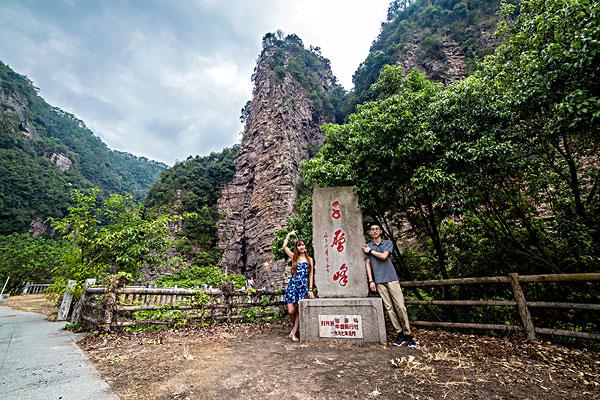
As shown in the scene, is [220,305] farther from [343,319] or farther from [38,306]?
[38,306]

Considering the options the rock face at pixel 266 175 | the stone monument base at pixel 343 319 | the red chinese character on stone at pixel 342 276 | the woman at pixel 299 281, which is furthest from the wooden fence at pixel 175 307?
the rock face at pixel 266 175

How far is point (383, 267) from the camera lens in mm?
4094

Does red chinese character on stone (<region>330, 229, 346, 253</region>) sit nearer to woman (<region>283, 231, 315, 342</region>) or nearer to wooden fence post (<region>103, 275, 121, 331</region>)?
woman (<region>283, 231, 315, 342</region>)

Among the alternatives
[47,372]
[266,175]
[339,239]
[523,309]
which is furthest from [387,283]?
[266,175]

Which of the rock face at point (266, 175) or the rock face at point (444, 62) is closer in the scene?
the rock face at point (266, 175)

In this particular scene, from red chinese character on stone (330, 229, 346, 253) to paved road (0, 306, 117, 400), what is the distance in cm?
347

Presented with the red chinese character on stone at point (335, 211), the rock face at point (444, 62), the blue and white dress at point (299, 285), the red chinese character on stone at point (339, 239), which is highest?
the rock face at point (444, 62)

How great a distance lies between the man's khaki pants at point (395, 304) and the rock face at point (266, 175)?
1636 cm

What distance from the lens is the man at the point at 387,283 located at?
151 inches

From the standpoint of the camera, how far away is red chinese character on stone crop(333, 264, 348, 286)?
14.8 ft

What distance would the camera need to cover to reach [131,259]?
6.68 meters

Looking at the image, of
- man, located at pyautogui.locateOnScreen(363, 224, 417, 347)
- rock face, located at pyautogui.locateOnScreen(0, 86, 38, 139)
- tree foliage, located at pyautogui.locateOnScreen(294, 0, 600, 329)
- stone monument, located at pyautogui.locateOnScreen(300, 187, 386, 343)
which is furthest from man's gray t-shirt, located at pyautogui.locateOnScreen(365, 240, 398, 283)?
rock face, located at pyautogui.locateOnScreen(0, 86, 38, 139)

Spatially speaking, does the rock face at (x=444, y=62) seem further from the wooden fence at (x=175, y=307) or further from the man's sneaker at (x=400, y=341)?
the man's sneaker at (x=400, y=341)

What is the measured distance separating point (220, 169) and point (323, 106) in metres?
15.2
